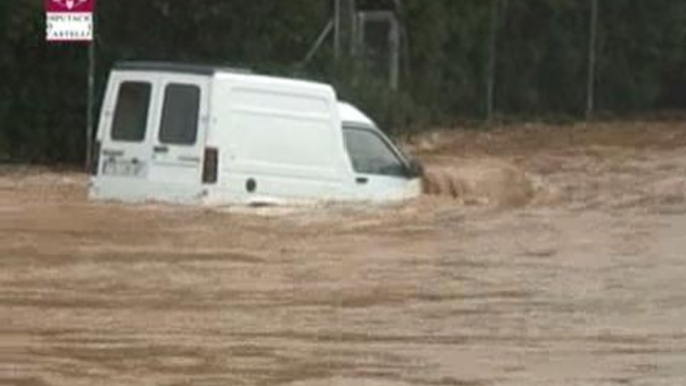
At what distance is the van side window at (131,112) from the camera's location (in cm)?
2477

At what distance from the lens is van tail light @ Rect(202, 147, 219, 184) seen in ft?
80.1

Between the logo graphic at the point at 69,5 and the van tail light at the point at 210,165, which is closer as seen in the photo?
the van tail light at the point at 210,165

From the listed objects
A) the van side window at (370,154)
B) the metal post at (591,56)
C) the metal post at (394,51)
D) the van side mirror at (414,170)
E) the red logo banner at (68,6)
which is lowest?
the metal post at (591,56)

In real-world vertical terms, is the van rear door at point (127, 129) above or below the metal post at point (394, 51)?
above

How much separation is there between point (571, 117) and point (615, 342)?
36.9 meters

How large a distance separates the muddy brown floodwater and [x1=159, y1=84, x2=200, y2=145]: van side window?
767 mm

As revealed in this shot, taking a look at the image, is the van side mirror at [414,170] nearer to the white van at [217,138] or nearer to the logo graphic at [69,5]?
the white van at [217,138]

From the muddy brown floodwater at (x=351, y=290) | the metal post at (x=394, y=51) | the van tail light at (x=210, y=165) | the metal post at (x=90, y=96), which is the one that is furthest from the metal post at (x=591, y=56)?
the van tail light at (x=210, y=165)

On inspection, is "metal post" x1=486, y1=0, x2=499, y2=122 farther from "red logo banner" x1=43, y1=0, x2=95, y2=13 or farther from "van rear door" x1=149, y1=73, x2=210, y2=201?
"van rear door" x1=149, y1=73, x2=210, y2=201

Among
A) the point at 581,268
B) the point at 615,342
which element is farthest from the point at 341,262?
the point at 615,342

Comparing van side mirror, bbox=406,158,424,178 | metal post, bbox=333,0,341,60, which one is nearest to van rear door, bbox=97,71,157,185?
van side mirror, bbox=406,158,424,178

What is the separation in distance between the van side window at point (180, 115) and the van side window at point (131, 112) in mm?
230

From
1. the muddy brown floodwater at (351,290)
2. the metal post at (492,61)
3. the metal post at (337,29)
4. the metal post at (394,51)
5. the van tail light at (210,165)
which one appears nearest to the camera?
the muddy brown floodwater at (351,290)

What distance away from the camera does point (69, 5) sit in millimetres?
33719
